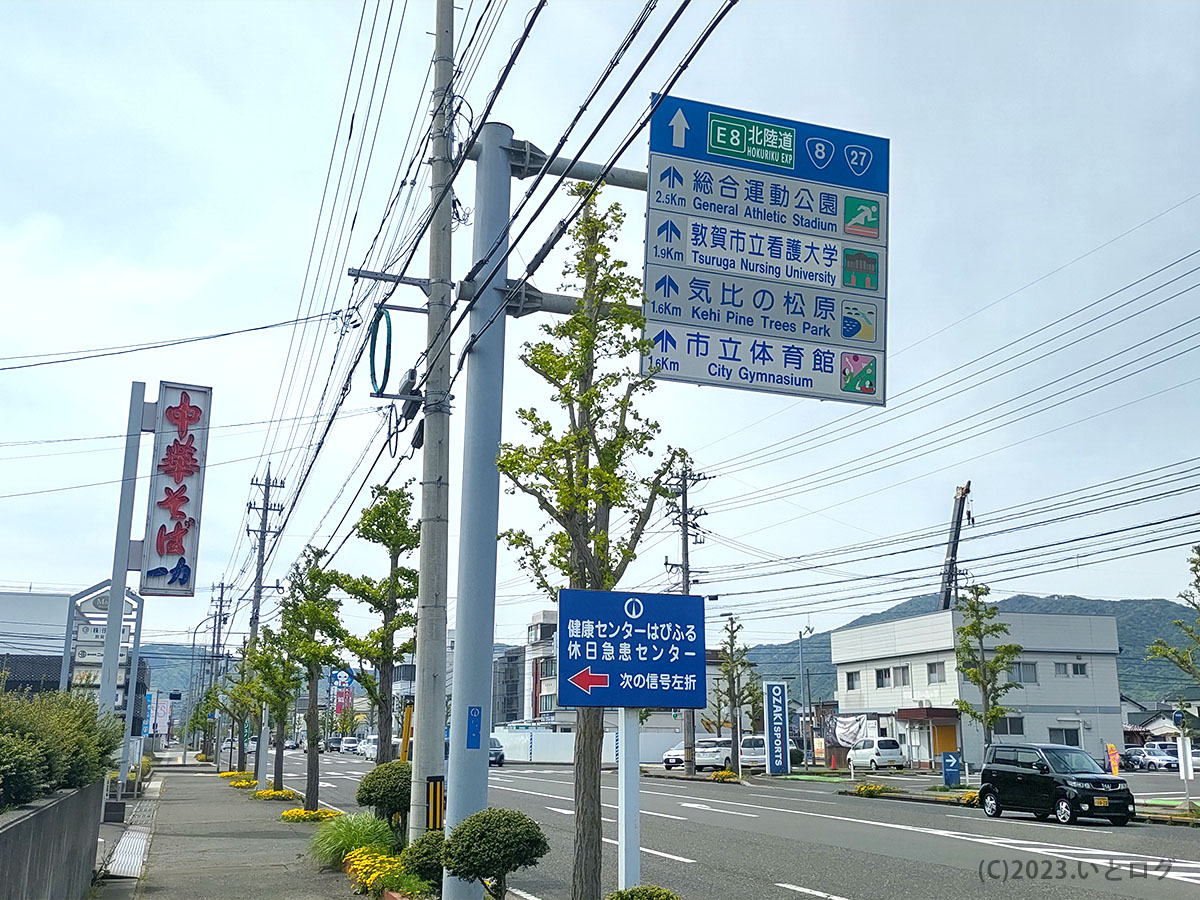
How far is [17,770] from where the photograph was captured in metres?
8.34

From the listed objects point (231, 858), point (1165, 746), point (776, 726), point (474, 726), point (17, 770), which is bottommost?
point (1165, 746)

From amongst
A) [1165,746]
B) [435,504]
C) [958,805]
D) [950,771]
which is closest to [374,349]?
[435,504]

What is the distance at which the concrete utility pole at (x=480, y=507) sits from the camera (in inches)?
438

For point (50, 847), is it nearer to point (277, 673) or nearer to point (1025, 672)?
point (277, 673)

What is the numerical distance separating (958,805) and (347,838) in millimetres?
19322

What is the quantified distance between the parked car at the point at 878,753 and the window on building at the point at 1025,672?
30.7 ft

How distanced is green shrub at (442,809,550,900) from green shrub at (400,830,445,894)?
121 centimetres

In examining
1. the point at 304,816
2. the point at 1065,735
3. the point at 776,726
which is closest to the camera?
the point at 304,816

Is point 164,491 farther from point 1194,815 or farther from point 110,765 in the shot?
point 1194,815

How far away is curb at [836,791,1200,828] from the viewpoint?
75.3ft

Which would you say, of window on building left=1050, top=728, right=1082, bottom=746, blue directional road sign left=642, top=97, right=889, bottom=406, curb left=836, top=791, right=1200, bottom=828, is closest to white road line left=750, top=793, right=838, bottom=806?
curb left=836, top=791, right=1200, bottom=828

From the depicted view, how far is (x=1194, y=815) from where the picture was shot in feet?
76.7

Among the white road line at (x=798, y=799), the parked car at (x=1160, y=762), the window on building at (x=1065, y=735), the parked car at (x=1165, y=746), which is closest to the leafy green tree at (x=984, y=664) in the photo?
the white road line at (x=798, y=799)

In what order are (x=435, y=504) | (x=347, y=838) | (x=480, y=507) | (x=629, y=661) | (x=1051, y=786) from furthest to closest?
(x=1051, y=786)
(x=347, y=838)
(x=435, y=504)
(x=480, y=507)
(x=629, y=661)
